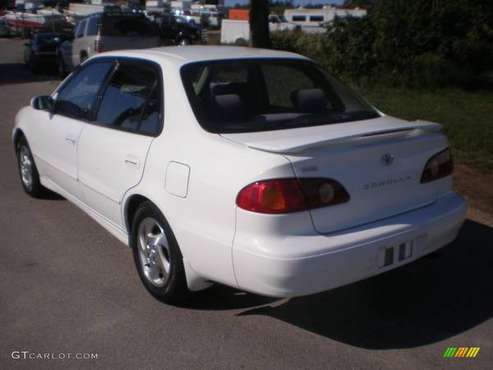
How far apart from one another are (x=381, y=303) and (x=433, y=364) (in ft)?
2.62

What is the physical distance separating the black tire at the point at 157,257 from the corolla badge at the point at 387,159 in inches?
53.8

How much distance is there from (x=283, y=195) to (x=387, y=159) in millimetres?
764

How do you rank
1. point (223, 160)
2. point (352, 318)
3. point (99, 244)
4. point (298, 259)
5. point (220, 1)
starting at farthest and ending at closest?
point (220, 1) → point (99, 244) → point (352, 318) → point (223, 160) → point (298, 259)

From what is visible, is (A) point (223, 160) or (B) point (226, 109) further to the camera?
(B) point (226, 109)

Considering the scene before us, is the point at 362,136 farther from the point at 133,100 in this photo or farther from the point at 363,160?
the point at 133,100

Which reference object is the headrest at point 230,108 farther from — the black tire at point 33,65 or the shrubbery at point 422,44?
the black tire at point 33,65

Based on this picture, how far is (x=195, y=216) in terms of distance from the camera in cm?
377

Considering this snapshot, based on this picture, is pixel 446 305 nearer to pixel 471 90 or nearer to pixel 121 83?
pixel 121 83

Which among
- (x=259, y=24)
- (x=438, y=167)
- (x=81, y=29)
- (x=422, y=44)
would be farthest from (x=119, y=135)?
(x=81, y=29)

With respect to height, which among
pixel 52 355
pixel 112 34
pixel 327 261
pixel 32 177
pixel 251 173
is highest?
pixel 251 173

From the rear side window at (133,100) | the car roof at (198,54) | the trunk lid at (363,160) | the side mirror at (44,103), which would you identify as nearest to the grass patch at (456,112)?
the car roof at (198,54)

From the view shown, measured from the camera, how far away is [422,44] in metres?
15.2

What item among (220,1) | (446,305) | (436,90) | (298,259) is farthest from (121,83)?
(220,1)

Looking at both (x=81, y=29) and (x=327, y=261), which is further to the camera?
(x=81, y=29)
